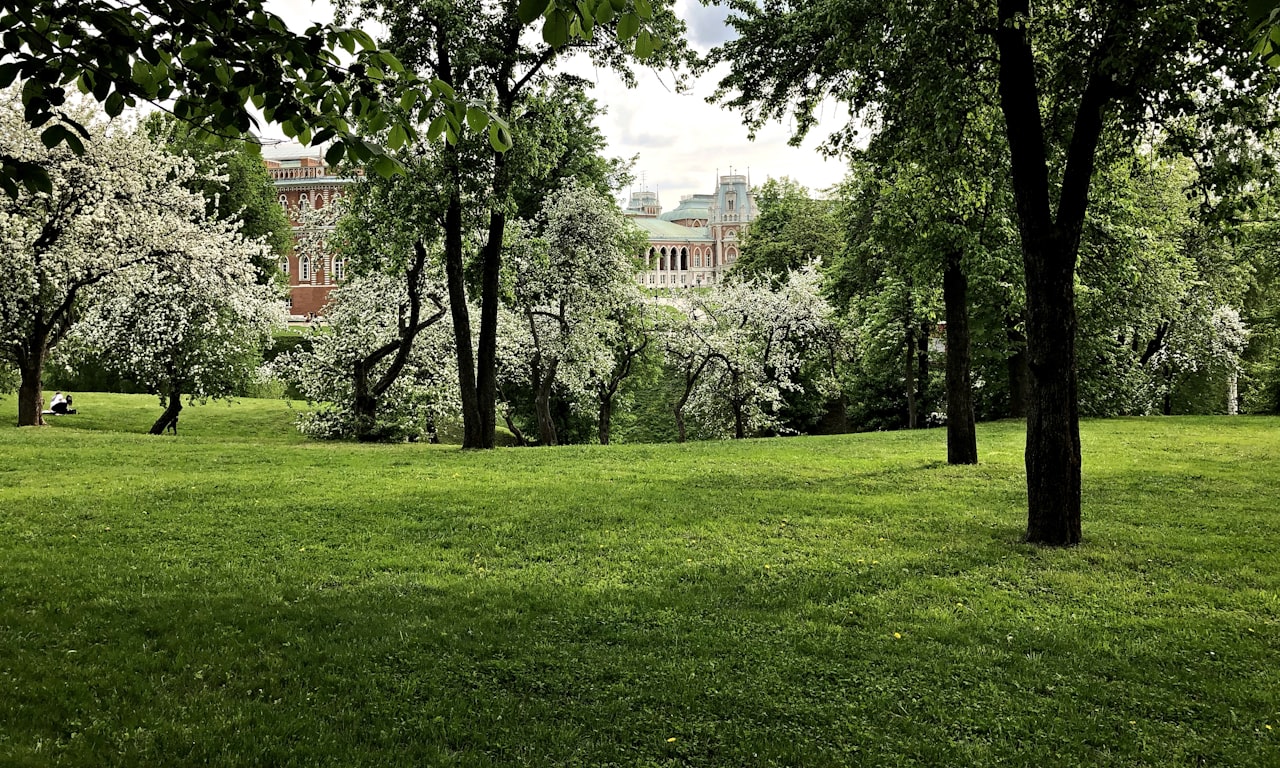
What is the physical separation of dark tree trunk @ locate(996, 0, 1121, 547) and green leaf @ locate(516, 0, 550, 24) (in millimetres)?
7195

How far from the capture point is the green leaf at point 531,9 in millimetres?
2369

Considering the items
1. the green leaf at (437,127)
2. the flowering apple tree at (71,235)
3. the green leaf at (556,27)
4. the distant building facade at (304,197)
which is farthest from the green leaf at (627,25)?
the distant building facade at (304,197)

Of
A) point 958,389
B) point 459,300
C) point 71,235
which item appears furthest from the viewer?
point 71,235

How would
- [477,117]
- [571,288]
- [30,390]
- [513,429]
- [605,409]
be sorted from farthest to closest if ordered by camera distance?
[605,409] < [513,429] < [571,288] < [30,390] < [477,117]

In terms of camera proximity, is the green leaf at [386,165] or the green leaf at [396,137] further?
the green leaf at [396,137]

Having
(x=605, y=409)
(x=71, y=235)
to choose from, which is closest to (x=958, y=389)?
(x=605, y=409)

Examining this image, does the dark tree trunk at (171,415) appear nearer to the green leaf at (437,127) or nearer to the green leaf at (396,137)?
the green leaf at (396,137)

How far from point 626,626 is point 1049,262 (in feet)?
18.6

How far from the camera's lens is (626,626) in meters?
5.89

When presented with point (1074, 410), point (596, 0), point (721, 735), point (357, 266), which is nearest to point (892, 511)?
point (1074, 410)

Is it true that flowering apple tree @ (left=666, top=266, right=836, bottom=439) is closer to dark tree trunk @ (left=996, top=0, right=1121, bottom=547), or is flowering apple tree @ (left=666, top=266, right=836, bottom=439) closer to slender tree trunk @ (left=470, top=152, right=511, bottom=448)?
slender tree trunk @ (left=470, top=152, right=511, bottom=448)

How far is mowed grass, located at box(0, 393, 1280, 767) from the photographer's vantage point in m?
4.25

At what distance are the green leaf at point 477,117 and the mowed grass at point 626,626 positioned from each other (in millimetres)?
3057

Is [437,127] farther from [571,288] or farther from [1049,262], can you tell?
[571,288]
